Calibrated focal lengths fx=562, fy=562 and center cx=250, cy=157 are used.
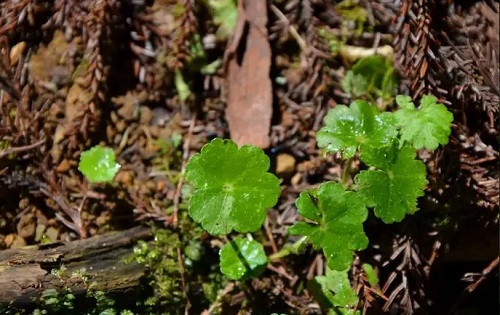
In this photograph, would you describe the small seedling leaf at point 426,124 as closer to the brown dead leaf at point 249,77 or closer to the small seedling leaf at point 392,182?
the small seedling leaf at point 392,182

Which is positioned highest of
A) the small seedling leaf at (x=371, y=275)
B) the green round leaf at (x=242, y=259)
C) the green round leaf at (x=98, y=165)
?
the green round leaf at (x=98, y=165)

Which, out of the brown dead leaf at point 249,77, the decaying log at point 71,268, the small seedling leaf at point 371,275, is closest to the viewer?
the decaying log at point 71,268

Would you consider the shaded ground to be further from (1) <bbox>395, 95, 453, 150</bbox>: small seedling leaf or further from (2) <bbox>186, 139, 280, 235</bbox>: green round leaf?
(2) <bbox>186, 139, 280, 235</bbox>: green round leaf

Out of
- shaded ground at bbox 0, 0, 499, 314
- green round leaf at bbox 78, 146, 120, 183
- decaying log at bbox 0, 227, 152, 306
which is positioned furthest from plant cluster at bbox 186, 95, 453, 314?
green round leaf at bbox 78, 146, 120, 183

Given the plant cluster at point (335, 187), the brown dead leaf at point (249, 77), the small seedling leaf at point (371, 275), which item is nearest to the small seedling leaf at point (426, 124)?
the plant cluster at point (335, 187)

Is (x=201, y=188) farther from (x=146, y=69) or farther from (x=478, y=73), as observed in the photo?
(x=478, y=73)

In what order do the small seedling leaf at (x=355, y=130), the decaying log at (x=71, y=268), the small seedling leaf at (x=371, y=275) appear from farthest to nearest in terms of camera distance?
the small seedling leaf at (x=371, y=275) → the small seedling leaf at (x=355, y=130) → the decaying log at (x=71, y=268)

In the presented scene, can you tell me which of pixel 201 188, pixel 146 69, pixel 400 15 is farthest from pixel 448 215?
pixel 146 69
